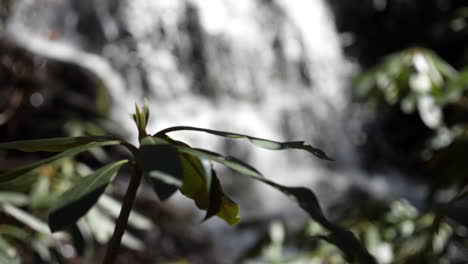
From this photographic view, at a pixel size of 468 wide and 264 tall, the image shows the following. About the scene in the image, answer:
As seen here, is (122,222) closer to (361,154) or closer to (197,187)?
(197,187)

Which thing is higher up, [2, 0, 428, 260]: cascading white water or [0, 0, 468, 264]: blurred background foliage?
[2, 0, 428, 260]: cascading white water

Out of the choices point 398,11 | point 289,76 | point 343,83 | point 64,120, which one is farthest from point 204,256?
point 398,11

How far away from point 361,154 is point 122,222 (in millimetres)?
4625

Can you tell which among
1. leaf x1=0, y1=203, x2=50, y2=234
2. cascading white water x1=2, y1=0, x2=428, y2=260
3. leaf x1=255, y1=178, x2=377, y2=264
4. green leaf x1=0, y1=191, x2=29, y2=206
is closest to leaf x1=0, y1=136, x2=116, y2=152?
leaf x1=255, y1=178, x2=377, y2=264

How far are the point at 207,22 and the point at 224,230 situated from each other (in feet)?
5.64

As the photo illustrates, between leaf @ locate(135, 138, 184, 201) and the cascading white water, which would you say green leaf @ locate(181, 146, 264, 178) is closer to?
leaf @ locate(135, 138, 184, 201)

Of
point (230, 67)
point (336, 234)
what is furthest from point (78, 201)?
point (230, 67)

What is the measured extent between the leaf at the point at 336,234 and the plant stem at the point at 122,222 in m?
0.10

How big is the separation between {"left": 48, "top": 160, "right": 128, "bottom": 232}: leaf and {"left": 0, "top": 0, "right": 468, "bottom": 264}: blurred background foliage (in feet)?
0.32

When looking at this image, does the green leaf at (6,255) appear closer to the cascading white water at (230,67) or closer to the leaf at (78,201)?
the leaf at (78,201)

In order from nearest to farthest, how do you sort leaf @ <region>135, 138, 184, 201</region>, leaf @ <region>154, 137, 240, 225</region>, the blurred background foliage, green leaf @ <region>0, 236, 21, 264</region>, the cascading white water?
leaf @ <region>135, 138, 184, 201</region> → leaf @ <region>154, 137, 240, 225</region> → green leaf @ <region>0, 236, 21, 264</region> → the blurred background foliage → the cascading white water

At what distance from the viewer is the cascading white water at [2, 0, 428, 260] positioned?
139 inches

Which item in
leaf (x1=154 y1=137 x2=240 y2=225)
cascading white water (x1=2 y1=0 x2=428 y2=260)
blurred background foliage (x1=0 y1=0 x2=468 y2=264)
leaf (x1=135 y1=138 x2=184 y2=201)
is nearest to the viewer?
leaf (x1=135 y1=138 x2=184 y2=201)

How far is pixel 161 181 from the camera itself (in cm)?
31
